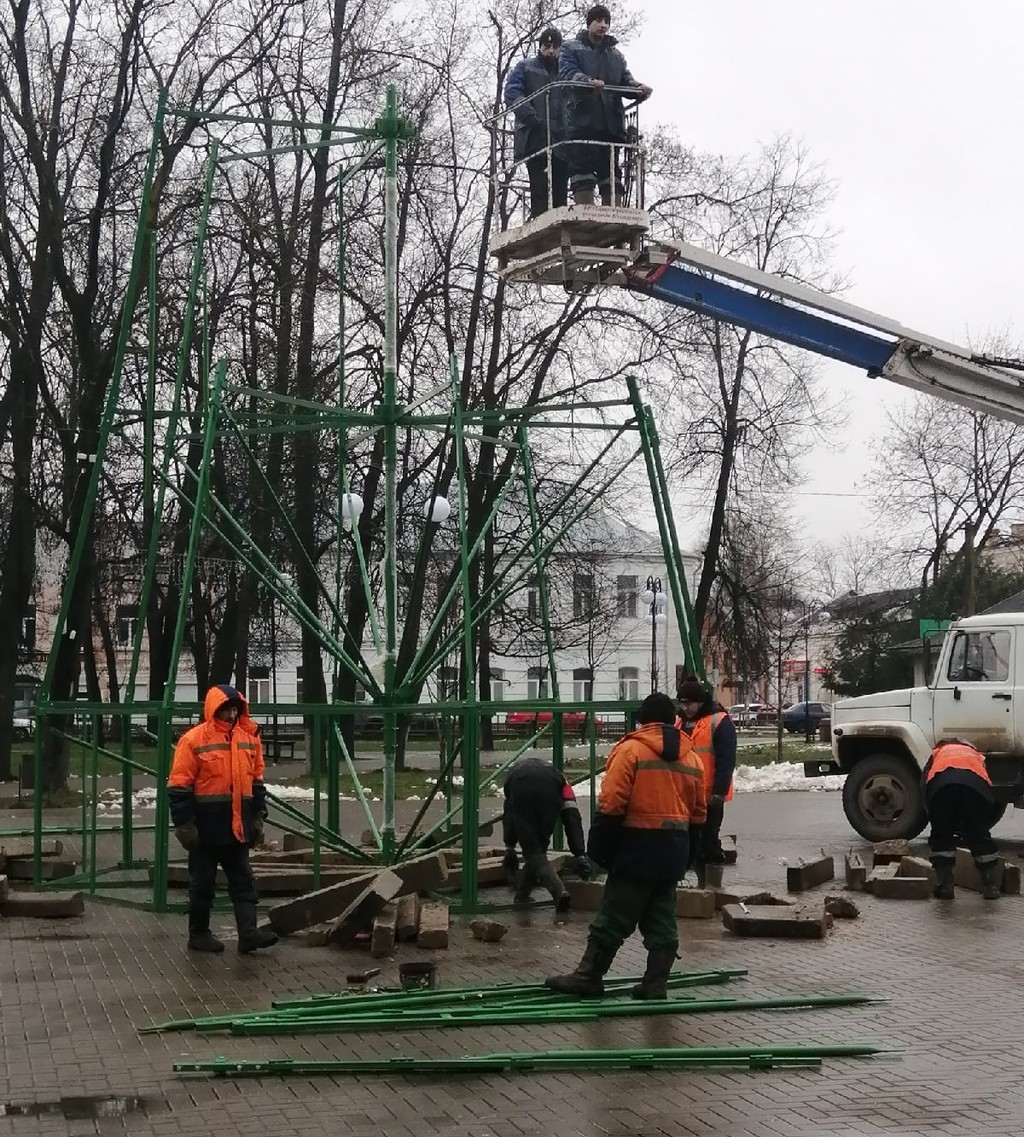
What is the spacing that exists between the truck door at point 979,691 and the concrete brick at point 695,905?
658 centimetres

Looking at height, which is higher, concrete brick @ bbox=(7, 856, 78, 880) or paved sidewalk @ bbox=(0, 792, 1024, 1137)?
concrete brick @ bbox=(7, 856, 78, 880)

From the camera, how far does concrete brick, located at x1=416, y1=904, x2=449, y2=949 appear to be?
10016 millimetres

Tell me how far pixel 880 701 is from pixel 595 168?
779 cm

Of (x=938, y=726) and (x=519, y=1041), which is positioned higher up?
(x=938, y=726)

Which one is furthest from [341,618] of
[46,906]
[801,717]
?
[801,717]

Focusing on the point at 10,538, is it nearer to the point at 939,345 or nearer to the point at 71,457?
the point at 71,457

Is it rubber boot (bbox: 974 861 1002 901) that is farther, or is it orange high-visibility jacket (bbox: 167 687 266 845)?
rubber boot (bbox: 974 861 1002 901)

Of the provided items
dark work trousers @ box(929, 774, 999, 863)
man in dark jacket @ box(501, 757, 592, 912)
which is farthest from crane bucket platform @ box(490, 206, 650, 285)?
dark work trousers @ box(929, 774, 999, 863)

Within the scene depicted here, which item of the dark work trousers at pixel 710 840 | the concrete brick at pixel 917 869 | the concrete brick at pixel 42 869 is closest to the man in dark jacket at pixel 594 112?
the dark work trousers at pixel 710 840

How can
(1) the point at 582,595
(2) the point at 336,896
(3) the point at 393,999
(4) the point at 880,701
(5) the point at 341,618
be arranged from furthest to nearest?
(1) the point at 582,595 < (4) the point at 880,701 < (5) the point at 341,618 < (2) the point at 336,896 < (3) the point at 393,999

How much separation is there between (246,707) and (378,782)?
51.6ft

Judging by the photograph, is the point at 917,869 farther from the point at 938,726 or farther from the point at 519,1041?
the point at 519,1041

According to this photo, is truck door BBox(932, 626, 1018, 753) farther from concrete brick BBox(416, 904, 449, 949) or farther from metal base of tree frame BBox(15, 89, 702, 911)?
concrete brick BBox(416, 904, 449, 949)

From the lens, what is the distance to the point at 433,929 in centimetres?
1009
